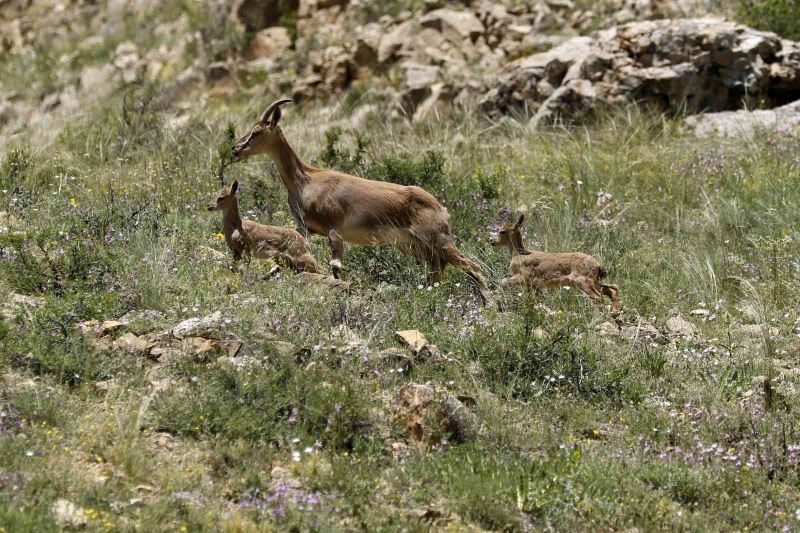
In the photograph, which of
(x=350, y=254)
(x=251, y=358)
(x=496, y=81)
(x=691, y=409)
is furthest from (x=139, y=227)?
(x=496, y=81)

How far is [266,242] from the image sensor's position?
33.5 ft

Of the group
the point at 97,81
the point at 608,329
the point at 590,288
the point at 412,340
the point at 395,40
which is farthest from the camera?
the point at 97,81

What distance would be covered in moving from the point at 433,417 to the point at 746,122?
32.2 ft

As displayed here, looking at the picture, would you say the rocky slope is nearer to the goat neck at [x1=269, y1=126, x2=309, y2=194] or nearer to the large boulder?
the large boulder

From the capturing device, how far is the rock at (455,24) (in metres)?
20.2

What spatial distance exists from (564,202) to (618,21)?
7624 mm

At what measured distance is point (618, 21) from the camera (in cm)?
1928

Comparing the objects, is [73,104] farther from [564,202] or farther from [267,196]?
[564,202]

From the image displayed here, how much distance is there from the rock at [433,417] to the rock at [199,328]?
5.19 feet

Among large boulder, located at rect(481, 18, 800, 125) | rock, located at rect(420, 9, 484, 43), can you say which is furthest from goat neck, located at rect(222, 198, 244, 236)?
rock, located at rect(420, 9, 484, 43)

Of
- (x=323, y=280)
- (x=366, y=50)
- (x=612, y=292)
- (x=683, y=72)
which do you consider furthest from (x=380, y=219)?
(x=366, y=50)

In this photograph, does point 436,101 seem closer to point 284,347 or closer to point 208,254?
point 208,254

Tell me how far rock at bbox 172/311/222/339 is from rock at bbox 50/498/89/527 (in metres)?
2.15

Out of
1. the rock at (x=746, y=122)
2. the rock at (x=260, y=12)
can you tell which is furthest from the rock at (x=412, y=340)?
the rock at (x=260, y=12)
